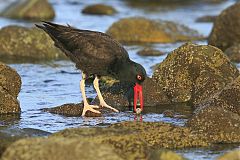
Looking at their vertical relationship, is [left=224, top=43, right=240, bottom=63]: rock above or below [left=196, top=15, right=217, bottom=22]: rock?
below

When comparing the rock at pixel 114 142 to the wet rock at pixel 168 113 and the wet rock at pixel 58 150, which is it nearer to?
the wet rock at pixel 58 150

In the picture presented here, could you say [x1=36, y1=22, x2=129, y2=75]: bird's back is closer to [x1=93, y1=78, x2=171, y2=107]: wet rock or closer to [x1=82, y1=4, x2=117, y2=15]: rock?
[x1=93, y1=78, x2=171, y2=107]: wet rock

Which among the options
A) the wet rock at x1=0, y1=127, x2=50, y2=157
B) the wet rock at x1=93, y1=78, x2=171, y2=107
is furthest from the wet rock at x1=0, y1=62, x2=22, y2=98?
the wet rock at x1=0, y1=127, x2=50, y2=157

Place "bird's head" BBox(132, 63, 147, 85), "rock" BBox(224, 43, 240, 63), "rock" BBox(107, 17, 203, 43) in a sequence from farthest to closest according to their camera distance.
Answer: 1. "rock" BBox(107, 17, 203, 43)
2. "rock" BBox(224, 43, 240, 63)
3. "bird's head" BBox(132, 63, 147, 85)

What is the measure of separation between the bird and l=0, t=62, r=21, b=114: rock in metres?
0.80

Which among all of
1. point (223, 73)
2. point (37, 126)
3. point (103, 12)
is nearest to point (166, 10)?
point (103, 12)

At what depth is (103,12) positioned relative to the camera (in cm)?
2233

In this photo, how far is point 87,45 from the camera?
395 inches

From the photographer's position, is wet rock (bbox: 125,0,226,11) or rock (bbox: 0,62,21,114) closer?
rock (bbox: 0,62,21,114)

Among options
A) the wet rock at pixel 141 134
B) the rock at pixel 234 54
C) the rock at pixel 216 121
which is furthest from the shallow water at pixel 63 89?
the rock at pixel 234 54

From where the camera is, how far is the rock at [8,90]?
9.78 meters

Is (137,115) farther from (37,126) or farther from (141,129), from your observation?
(141,129)

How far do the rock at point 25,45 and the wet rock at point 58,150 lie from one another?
9088mm

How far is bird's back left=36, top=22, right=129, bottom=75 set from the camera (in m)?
9.86
